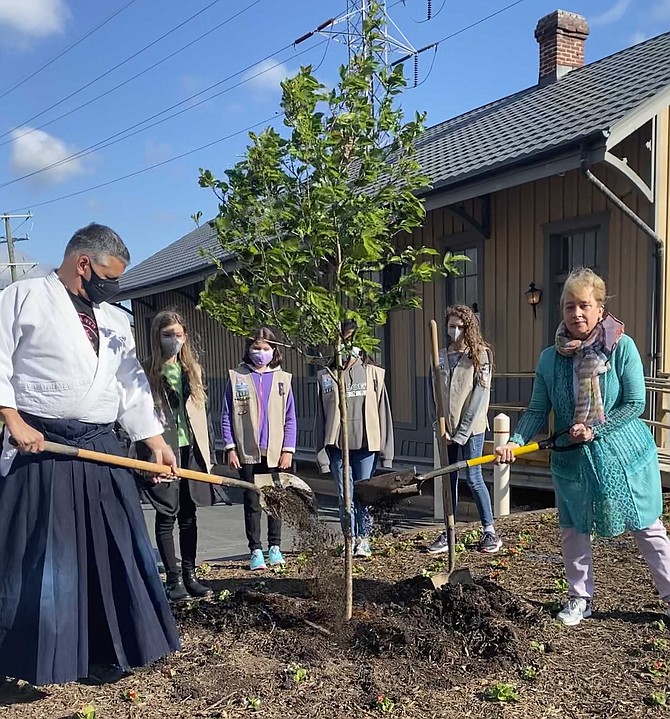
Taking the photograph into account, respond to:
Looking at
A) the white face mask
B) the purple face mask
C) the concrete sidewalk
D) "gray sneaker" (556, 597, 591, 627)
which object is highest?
the white face mask

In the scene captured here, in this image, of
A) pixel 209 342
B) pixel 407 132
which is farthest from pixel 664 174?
pixel 209 342

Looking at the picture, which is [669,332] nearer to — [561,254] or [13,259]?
[561,254]

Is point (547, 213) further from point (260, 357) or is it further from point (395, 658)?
point (395, 658)

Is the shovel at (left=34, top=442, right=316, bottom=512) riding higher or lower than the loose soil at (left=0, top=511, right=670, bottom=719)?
higher

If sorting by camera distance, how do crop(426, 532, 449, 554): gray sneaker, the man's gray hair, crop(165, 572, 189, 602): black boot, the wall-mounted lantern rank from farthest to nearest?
the wall-mounted lantern
crop(426, 532, 449, 554): gray sneaker
crop(165, 572, 189, 602): black boot
the man's gray hair

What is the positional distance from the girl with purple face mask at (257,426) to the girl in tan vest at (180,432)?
46 centimetres

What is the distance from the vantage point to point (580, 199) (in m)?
8.01

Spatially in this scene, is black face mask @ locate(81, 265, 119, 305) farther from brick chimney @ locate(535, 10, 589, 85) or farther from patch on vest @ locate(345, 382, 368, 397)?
brick chimney @ locate(535, 10, 589, 85)

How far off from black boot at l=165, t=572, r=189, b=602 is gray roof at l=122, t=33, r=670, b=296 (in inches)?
97.7

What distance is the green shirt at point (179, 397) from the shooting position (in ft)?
14.9

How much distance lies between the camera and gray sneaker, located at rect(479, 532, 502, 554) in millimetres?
5180

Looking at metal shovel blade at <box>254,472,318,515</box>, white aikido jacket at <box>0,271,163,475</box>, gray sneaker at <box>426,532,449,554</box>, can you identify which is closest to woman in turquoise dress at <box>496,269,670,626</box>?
metal shovel blade at <box>254,472,318,515</box>

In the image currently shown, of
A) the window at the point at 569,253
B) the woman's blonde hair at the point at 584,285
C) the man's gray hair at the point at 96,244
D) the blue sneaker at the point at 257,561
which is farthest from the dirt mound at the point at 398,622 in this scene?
the window at the point at 569,253

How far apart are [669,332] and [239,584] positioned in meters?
5.30
